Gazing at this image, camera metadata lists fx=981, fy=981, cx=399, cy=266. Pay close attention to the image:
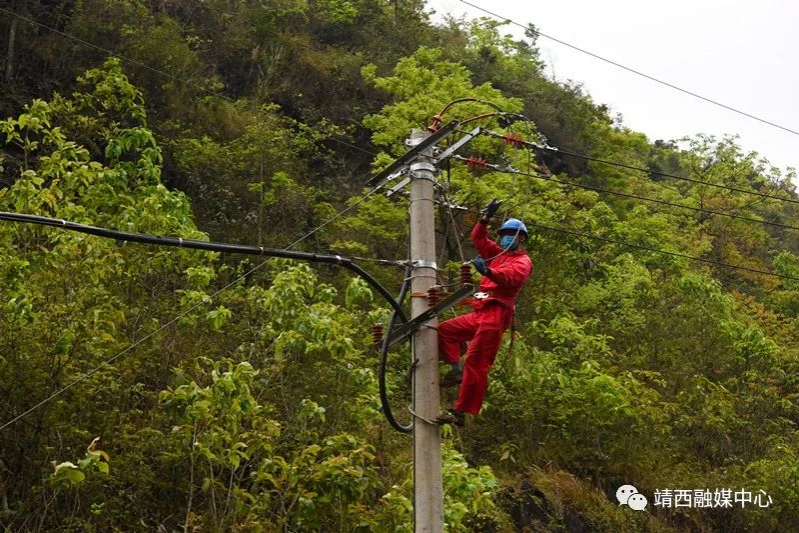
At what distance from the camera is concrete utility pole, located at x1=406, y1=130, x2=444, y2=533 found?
6797 mm

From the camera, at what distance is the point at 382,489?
34.1 ft

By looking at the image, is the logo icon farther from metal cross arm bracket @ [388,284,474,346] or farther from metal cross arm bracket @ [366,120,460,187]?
metal cross arm bracket @ [366,120,460,187]

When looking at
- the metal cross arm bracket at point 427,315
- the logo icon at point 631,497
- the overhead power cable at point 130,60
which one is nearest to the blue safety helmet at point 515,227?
the metal cross arm bracket at point 427,315

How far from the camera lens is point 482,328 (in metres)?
7.32

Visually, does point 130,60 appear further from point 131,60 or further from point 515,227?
point 515,227

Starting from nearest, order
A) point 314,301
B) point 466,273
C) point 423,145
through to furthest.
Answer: point 466,273 → point 423,145 → point 314,301

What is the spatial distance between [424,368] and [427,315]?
392mm

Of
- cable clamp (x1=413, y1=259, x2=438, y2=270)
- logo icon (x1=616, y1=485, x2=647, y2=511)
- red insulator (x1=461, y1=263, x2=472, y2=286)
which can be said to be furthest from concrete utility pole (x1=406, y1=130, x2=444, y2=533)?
logo icon (x1=616, y1=485, x2=647, y2=511)

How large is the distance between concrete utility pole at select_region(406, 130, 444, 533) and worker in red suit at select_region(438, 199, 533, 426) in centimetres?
20

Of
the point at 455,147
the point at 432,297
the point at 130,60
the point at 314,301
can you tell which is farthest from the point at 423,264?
the point at 130,60

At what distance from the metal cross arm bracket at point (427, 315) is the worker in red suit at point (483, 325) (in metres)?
0.30

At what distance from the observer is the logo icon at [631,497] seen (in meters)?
14.8

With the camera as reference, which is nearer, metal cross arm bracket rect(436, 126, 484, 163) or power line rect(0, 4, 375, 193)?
metal cross arm bracket rect(436, 126, 484, 163)

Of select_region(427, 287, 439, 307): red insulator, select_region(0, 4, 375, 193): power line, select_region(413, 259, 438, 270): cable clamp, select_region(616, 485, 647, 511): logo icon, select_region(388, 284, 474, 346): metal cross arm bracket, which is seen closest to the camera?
select_region(388, 284, 474, 346): metal cross arm bracket
